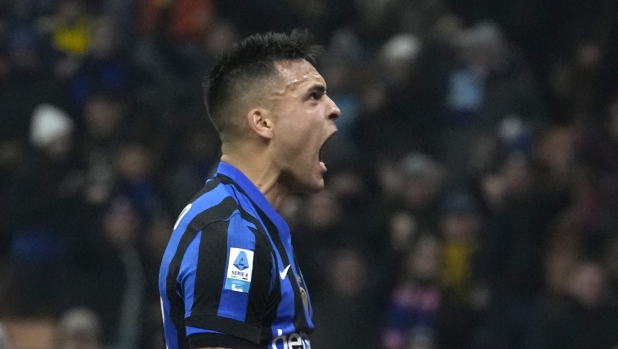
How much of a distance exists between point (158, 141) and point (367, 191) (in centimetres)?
163

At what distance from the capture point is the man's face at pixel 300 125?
2779 millimetres

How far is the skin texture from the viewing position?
2.77 meters

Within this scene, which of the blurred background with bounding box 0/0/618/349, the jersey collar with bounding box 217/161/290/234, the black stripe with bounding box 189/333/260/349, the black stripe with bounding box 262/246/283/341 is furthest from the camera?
the blurred background with bounding box 0/0/618/349

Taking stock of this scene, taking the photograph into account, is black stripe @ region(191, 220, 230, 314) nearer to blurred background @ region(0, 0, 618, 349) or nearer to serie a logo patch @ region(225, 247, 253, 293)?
serie a logo patch @ region(225, 247, 253, 293)

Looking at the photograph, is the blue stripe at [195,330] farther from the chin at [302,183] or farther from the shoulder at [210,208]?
the chin at [302,183]

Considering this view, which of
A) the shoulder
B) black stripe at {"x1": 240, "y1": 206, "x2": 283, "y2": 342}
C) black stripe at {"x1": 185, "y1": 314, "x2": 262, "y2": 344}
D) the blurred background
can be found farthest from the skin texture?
the blurred background

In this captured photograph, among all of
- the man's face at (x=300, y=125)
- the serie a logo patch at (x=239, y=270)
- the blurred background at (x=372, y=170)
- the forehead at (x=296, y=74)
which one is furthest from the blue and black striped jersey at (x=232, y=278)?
the blurred background at (x=372, y=170)

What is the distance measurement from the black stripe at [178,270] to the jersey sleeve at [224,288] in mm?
33

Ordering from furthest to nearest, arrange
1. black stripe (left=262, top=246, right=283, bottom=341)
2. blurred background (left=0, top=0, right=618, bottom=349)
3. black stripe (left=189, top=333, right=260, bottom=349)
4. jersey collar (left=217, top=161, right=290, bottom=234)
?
blurred background (left=0, top=0, right=618, bottom=349) → jersey collar (left=217, top=161, right=290, bottom=234) → black stripe (left=262, top=246, right=283, bottom=341) → black stripe (left=189, top=333, right=260, bottom=349)

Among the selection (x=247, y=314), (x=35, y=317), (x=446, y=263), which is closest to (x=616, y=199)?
(x=446, y=263)

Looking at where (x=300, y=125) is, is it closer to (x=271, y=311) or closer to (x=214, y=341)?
(x=271, y=311)

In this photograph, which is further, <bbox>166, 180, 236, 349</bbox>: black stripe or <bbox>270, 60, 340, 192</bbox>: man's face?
<bbox>270, 60, 340, 192</bbox>: man's face

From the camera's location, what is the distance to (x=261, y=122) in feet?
9.09

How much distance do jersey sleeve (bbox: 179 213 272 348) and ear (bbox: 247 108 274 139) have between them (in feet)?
1.08
